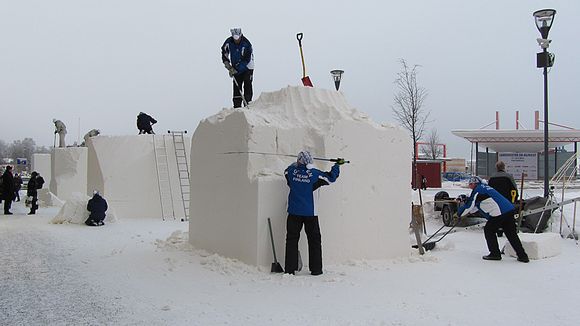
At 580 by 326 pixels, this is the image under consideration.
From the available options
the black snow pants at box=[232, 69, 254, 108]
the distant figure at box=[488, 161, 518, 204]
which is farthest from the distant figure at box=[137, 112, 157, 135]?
the distant figure at box=[488, 161, 518, 204]

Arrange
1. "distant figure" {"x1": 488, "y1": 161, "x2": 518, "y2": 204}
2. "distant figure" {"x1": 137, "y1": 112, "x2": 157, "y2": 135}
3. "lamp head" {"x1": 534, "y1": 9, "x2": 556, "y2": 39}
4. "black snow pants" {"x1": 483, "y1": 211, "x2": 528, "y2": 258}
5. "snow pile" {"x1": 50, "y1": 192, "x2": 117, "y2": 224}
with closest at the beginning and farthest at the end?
"black snow pants" {"x1": 483, "y1": 211, "x2": 528, "y2": 258}, "distant figure" {"x1": 488, "y1": 161, "x2": 518, "y2": 204}, "lamp head" {"x1": 534, "y1": 9, "x2": 556, "y2": 39}, "snow pile" {"x1": 50, "y1": 192, "x2": 117, "y2": 224}, "distant figure" {"x1": 137, "y1": 112, "x2": 157, "y2": 135}

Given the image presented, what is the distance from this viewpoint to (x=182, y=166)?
14.3 metres

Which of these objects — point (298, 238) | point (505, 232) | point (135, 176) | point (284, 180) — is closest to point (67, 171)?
point (135, 176)

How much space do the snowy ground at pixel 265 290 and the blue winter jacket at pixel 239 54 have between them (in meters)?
3.05

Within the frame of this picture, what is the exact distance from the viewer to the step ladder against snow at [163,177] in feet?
45.8

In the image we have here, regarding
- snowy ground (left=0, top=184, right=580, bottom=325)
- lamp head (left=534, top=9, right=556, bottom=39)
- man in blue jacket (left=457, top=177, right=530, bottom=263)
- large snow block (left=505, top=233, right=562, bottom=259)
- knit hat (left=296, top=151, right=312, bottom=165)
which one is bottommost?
snowy ground (left=0, top=184, right=580, bottom=325)

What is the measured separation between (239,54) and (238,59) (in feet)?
0.27

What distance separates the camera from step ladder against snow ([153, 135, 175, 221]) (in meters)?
14.0

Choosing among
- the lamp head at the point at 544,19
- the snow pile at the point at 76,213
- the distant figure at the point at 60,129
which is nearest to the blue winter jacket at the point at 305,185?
the lamp head at the point at 544,19

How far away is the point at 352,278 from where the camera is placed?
20.3 ft

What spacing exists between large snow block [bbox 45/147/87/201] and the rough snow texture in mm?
7310

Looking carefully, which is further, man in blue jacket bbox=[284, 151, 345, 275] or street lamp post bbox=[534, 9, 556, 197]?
street lamp post bbox=[534, 9, 556, 197]

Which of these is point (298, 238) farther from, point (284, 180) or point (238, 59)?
point (238, 59)

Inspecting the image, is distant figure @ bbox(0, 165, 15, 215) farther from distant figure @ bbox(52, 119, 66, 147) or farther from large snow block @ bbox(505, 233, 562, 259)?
large snow block @ bbox(505, 233, 562, 259)
